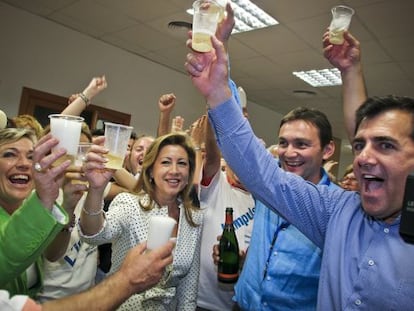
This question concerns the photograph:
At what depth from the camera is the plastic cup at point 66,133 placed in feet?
3.74

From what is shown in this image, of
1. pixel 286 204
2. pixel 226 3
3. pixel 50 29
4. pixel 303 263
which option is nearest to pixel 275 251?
pixel 303 263

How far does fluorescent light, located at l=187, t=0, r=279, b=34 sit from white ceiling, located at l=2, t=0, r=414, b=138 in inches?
3.8

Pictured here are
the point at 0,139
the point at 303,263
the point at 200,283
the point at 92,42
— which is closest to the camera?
the point at 303,263

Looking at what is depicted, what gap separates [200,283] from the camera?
2.09 m

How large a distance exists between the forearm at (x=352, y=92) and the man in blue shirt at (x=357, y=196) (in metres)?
0.41

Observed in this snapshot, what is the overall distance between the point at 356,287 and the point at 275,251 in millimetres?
495

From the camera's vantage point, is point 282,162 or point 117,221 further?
point 282,162

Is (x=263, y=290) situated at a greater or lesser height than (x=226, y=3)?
lesser

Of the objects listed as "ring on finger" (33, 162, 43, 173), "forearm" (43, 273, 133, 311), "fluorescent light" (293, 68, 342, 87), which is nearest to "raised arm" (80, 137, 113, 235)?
"ring on finger" (33, 162, 43, 173)

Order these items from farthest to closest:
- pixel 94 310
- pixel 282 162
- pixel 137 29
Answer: pixel 137 29
pixel 282 162
pixel 94 310

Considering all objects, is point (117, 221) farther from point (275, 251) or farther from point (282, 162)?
point (282, 162)

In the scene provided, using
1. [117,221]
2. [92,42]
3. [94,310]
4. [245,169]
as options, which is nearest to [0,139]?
[117,221]

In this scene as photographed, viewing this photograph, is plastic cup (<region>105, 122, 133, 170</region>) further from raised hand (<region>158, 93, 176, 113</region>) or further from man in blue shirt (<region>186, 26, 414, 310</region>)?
raised hand (<region>158, 93, 176, 113</region>)

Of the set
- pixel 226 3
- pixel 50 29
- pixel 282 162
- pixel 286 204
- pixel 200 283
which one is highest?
pixel 50 29
